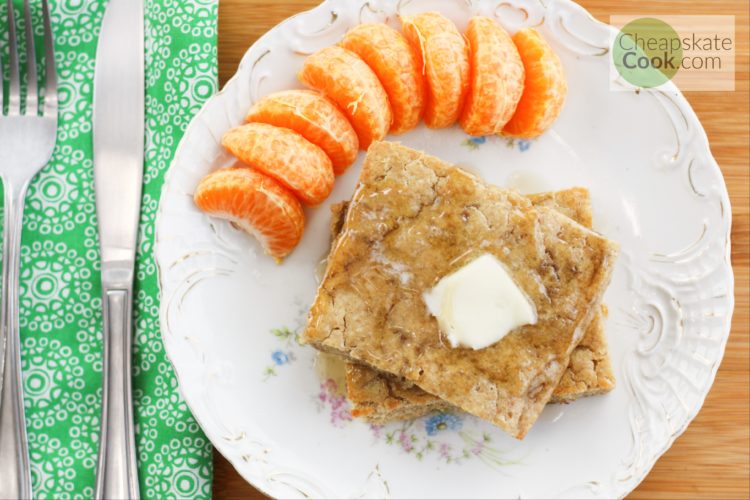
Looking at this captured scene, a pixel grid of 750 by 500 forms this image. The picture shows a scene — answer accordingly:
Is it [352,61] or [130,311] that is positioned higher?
[352,61]

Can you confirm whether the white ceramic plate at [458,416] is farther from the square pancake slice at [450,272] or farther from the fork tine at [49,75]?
the fork tine at [49,75]

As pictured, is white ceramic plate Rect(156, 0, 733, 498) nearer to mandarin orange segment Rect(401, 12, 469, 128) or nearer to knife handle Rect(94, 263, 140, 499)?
mandarin orange segment Rect(401, 12, 469, 128)

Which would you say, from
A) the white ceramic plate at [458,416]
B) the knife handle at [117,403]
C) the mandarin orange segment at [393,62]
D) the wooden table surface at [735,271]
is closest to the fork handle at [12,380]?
the knife handle at [117,403]

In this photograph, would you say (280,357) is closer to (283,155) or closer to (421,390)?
(421,390)

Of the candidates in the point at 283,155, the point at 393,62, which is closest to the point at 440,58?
the point at 393,62

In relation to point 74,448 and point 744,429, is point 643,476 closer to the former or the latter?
point 744,429

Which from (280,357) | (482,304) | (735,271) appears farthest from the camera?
(735,271)

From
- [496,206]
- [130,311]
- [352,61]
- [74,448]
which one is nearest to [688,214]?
[496,206]
